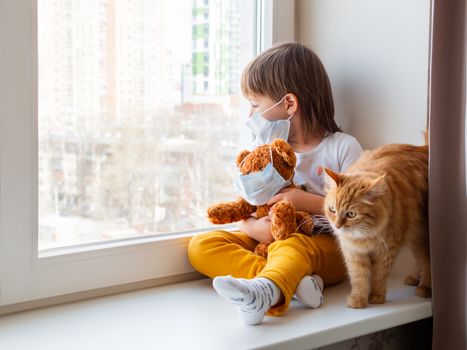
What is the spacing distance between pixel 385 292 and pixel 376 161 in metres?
0.27

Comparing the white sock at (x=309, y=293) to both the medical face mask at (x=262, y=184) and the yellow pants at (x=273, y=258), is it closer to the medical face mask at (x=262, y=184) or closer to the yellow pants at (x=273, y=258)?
the yellow pants at (x=273, y=258)

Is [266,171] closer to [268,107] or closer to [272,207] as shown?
[272,207]

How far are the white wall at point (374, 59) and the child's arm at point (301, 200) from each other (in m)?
0.26

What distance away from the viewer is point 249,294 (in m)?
1.00

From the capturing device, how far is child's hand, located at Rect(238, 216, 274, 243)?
4.20 ft

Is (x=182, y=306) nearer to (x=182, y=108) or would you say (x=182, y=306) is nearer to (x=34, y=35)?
(x=182, y=108)

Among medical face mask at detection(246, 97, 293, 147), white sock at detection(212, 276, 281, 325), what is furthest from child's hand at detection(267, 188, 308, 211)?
white sock at detection(212, 276, 281, 325)

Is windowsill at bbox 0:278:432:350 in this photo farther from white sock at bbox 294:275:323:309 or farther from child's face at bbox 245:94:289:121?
child's face at bbox 245:94:289:121

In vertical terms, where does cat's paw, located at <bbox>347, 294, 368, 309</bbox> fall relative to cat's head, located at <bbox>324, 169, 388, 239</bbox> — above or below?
below

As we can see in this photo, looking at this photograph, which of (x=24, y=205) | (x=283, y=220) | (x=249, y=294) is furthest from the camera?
(x=283, y=220)

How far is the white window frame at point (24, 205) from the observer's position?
1072mm

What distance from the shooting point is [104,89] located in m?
1.26

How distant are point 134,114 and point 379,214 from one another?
23.1 inches

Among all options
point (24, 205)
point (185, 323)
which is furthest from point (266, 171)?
A: point (24, 205)
